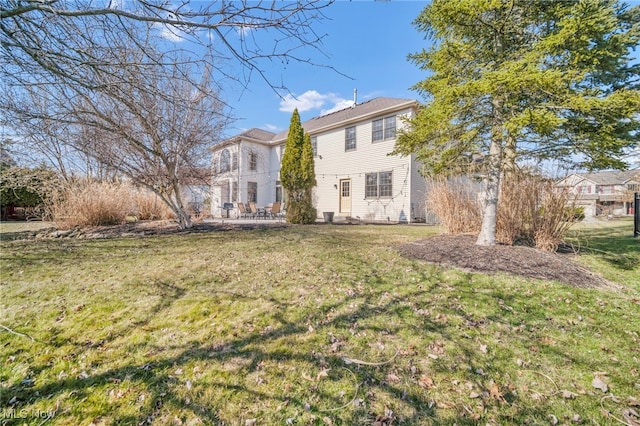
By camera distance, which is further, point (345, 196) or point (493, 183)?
point (345, 196)

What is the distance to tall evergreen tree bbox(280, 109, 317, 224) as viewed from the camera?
39.4 ft

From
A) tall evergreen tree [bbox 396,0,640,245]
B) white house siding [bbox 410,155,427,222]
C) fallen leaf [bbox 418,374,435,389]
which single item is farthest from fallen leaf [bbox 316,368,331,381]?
white house siding [bbox 410,155,427,222]

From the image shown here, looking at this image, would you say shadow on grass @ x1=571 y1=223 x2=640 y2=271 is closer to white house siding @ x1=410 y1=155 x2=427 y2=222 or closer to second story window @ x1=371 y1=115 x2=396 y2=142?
white house siding @ x1=410 y1=155 x2=427 y2=222

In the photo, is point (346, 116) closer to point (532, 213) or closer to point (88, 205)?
point (532, 213)

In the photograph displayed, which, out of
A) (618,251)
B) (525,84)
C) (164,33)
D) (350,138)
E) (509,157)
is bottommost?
(618,251)

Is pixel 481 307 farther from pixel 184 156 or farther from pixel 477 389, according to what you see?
pixel 184 156

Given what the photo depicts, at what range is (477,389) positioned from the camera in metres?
1.91

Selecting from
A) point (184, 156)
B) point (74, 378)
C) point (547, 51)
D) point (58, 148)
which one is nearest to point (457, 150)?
point (547, 51)

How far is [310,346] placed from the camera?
2375 millimetres

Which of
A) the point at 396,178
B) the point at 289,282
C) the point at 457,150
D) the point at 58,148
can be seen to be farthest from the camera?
the point at 396,178

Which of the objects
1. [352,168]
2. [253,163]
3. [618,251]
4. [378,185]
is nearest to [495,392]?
[618,251]

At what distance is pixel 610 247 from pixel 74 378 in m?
9.48

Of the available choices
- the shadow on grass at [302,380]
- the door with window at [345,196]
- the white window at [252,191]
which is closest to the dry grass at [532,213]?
the shadow on grass at [302,380]

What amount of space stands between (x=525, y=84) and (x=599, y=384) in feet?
11.6
